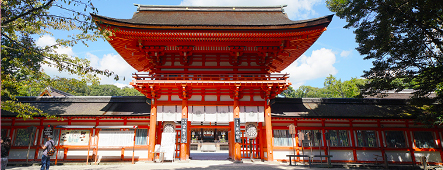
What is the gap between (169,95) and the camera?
14.3 metres

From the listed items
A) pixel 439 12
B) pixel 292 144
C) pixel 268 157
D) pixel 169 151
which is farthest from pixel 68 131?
pixel 439 12

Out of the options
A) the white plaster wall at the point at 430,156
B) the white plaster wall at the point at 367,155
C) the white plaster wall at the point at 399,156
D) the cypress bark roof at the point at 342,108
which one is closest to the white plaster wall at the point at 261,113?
the cypress bark roof at the point at 342,108

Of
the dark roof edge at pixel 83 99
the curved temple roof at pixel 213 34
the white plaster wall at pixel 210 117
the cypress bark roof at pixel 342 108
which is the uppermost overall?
the curved temple roof at pixel 213 34

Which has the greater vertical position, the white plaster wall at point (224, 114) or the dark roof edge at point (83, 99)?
the dark roof edge at point (83, 99)

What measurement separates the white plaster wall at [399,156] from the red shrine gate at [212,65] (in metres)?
7.48

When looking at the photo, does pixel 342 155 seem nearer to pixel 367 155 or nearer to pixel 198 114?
pixel 367 155

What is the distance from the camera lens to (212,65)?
48.9 feet

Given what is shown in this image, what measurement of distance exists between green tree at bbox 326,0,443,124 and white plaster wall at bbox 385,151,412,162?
2.80 metres

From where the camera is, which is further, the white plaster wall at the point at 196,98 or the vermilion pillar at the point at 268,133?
the white plaster wall at the point at 196,98

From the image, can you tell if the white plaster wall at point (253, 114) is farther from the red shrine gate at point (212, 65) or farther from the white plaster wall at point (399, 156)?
the white plaster wall at point (399, 156)

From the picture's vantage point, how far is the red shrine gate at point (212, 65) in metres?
12.6

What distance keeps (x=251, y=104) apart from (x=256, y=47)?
343 cm

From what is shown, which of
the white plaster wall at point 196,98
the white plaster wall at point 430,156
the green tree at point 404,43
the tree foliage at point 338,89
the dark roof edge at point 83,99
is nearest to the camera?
the green tree at point 404,43

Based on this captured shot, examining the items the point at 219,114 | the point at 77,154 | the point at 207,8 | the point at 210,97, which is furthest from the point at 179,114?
the point at 207,8
